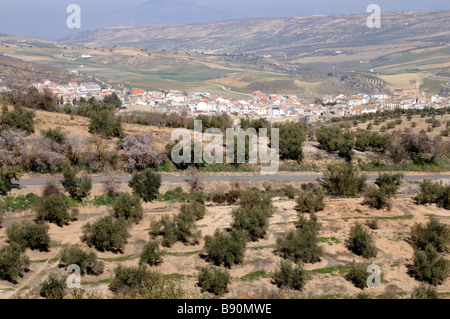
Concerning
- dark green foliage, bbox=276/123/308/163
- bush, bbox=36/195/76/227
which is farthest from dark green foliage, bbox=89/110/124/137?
dark green foliage, bbox=276/123/308/163

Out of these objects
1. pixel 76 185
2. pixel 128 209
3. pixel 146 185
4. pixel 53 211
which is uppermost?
pixel 76 185

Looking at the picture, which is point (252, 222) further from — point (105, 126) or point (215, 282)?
point (105, 126)

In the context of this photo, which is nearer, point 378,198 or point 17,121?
point 378,198


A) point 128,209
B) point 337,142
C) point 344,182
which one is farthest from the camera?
point 337,142

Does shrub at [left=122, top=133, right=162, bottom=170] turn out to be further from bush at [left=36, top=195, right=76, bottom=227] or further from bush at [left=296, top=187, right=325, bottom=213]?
bush at [left=296, top=187, right=325, bottom=213]

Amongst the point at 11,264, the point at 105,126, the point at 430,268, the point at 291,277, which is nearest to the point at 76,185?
the point at 105,126
